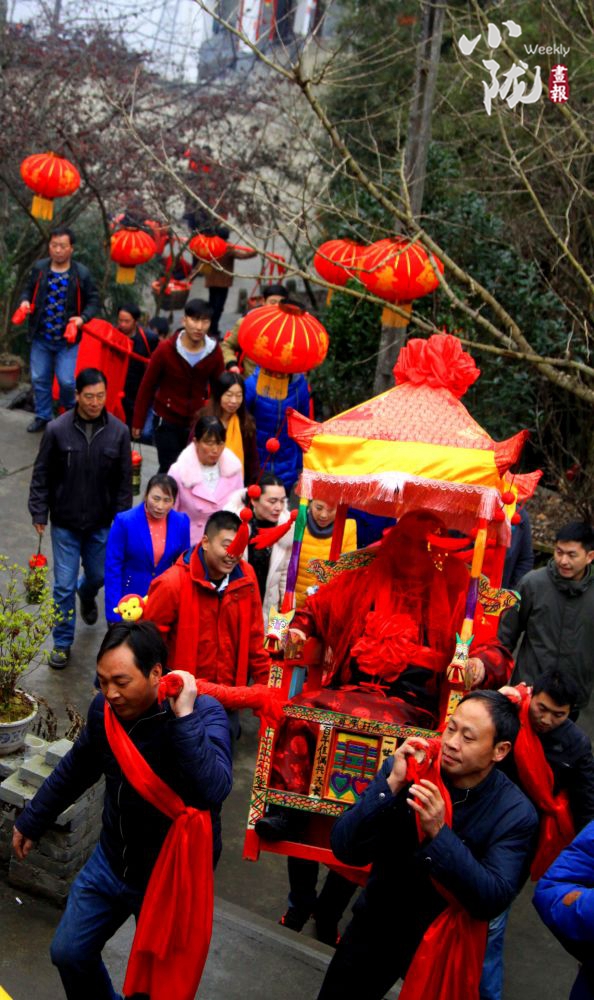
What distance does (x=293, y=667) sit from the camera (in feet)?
19.0

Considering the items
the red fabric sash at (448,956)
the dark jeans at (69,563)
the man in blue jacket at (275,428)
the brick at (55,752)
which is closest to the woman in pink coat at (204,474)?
the dark jeans at (69,563)

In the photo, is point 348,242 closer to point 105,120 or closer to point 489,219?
point 489,219

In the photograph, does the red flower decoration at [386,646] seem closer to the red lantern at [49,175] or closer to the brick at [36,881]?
the brick at [36,881]

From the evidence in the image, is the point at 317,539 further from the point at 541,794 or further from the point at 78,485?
the point at 541,794

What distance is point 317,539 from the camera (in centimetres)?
685

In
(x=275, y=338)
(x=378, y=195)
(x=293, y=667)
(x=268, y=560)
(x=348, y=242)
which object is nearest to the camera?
(x=293, y=667)

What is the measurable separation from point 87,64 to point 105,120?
0.92 metres

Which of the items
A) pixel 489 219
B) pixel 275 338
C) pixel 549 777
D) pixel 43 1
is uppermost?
pixel 43 1

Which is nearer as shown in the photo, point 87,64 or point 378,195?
point 378,195

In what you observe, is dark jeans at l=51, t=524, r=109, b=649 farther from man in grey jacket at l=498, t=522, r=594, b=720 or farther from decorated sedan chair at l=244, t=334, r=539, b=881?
man in grey jacket at l=498, t=522, r=594, b=720

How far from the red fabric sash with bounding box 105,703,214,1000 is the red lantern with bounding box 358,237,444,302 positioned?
5526 mm

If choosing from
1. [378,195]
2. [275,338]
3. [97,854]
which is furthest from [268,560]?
[97,854]

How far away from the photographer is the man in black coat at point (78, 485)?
688cm

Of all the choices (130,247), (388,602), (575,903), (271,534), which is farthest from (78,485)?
(130,247)
